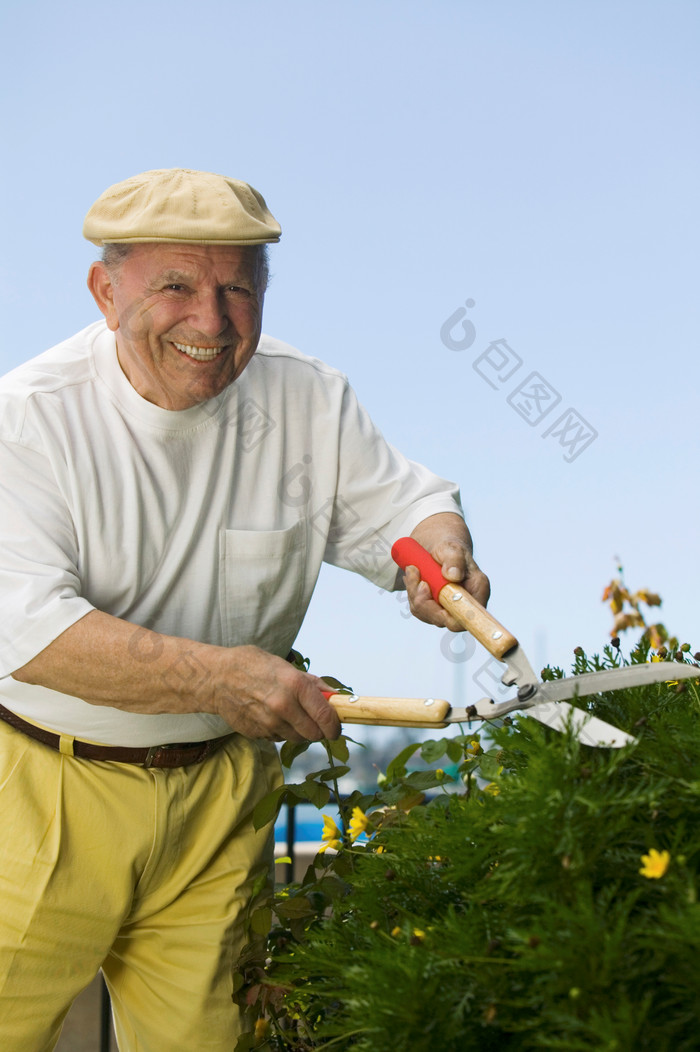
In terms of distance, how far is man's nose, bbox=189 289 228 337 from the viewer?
5.74 feet

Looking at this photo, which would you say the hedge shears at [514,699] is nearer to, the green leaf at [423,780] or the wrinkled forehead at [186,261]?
the green leaf at [423,780]

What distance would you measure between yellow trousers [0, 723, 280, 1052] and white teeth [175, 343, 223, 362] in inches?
29.9

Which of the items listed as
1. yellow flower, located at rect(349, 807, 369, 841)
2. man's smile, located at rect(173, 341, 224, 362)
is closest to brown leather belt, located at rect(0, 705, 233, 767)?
yellow flower, located at rect(349, 807, 369, 841)

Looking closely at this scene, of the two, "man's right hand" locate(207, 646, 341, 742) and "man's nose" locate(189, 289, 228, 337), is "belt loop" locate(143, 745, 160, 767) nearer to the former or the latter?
"man's right hand" locate(207, 646, 341, 742)

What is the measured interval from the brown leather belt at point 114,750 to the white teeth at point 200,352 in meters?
0.71

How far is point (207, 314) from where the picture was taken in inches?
68.9

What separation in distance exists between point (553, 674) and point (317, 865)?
0.55 meters

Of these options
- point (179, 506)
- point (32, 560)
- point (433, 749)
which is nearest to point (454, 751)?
point (433, 749)

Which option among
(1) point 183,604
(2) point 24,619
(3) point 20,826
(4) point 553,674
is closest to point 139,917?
(3) point 20,826

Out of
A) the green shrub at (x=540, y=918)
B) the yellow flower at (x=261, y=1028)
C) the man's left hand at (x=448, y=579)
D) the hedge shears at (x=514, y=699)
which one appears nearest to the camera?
the green shrub at (x=540, y=918)

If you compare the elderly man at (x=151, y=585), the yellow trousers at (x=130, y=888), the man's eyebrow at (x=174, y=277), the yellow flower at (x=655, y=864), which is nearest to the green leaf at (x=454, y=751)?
the elderly man at (x=151, y=585)

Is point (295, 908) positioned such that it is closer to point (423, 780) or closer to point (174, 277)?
point (423, 780)

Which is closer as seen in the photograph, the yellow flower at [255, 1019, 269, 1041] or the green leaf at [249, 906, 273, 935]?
the yellow flower at [255, 1019, 269, 1041]

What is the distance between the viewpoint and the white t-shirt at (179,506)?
67.1 inches
